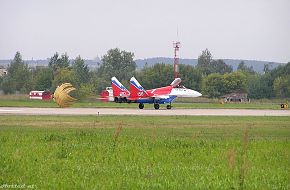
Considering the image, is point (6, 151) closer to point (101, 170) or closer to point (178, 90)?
point (101, 170)

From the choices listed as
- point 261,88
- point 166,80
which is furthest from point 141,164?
point 261,88

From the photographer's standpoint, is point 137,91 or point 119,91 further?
point 119,91

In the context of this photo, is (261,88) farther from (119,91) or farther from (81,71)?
(119,91)

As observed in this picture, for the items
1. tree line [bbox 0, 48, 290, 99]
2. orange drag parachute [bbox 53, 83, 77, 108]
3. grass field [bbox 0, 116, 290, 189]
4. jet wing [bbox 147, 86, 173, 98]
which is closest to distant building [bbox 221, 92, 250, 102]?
tree line [bbox 0, 48, 290, 99]

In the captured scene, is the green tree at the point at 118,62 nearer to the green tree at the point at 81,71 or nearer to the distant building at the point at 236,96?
the green tree at the point at 81,71

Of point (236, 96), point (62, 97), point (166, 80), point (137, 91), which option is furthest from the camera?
point (236, 96)

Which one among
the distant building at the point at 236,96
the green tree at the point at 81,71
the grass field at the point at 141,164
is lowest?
the distant building at the point at 236,96

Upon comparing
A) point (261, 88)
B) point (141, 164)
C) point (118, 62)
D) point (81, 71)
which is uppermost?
point (118, 62)

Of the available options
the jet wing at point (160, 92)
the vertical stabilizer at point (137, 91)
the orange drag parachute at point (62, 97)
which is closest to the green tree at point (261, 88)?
the jet wing at point (160, 92)

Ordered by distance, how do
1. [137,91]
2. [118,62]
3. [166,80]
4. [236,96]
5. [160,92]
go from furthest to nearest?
[118,62], [236,96], [166,80], [160,92], [137,91]

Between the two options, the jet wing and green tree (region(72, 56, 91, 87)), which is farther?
green tree (region(72, 56, 91, 87))

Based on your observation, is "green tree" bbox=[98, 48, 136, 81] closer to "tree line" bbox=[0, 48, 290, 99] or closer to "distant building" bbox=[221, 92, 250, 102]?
"tree line" bbox=[0, 48, 290, 99]

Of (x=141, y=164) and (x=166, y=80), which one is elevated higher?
(x=166, y=80)

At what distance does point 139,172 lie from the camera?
12.9m
